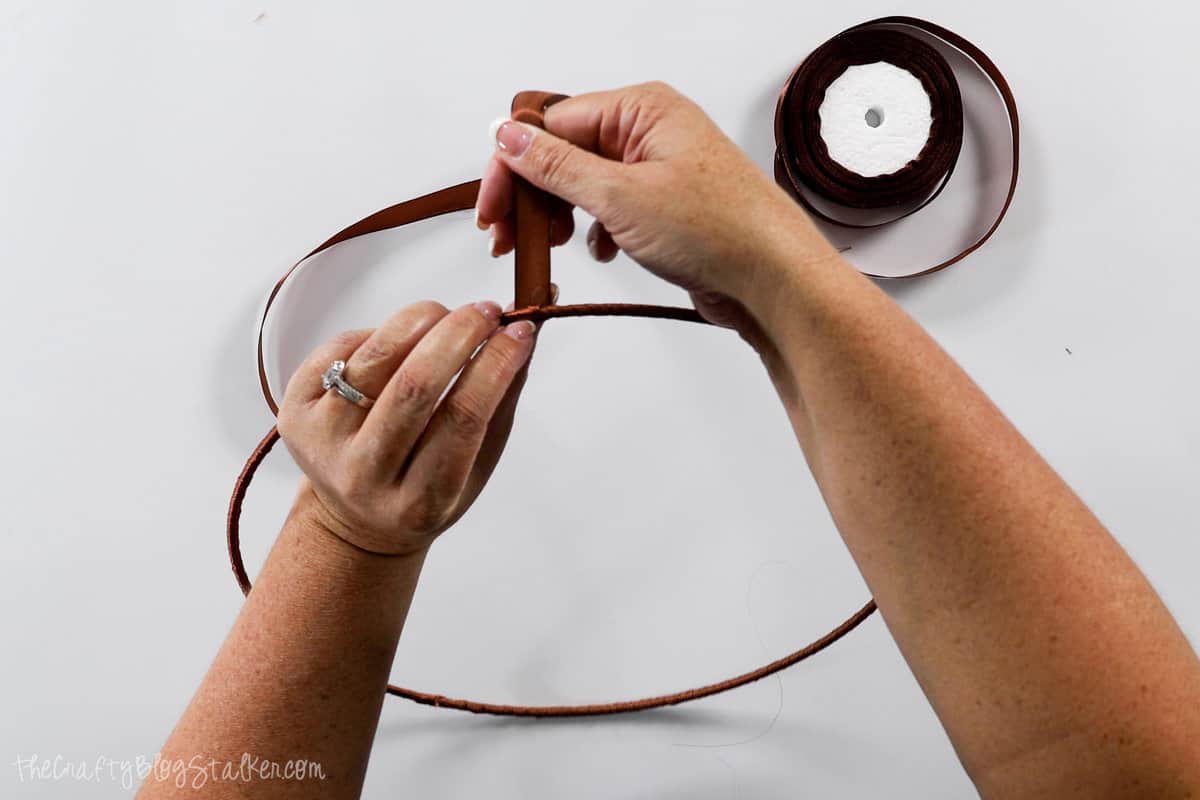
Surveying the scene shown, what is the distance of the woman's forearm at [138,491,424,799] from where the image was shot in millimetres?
889

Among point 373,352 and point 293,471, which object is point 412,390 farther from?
point 293,471

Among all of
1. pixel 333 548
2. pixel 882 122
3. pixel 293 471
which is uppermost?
pixel 882 122

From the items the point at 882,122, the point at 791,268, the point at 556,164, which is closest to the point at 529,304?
the point at 556,164

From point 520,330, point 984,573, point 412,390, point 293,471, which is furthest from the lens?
point 293,471

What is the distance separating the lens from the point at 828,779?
1420 mm

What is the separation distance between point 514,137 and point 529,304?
18 centimetres

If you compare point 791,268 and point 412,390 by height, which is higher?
point 791,268

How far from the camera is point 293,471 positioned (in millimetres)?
1446

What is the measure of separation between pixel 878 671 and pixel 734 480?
1.24 feet

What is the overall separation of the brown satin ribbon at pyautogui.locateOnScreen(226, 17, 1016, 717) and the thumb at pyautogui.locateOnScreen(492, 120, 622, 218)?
2.8 inches

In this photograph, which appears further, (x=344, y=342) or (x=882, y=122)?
(x=882, y=122)

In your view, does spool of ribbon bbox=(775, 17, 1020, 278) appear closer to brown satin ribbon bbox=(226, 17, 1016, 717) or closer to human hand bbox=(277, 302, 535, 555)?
brown satin ribbon bbox=(226, 17, 1016, 717)

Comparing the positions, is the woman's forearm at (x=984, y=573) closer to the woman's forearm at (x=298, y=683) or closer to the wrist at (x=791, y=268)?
the wrist at (x=791, y=268)

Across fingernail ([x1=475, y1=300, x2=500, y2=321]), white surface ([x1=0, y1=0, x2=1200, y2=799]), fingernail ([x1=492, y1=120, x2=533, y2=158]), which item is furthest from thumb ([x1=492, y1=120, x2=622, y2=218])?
white surface ([x1=0, y1=0, x2=1200, y2=799])
